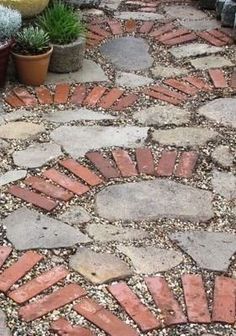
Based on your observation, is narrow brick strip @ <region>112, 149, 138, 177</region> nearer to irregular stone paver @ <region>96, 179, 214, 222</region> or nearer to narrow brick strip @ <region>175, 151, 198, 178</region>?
irregular stone paver @ <region>96, 179, 214, 222</region>

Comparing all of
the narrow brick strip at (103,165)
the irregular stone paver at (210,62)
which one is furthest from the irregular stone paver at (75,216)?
the irregular stone paver at (210,62)

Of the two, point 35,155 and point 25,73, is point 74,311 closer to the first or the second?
point 35,155

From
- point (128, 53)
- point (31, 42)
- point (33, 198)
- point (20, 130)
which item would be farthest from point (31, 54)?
point (33, 198)

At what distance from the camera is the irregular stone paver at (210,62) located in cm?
429

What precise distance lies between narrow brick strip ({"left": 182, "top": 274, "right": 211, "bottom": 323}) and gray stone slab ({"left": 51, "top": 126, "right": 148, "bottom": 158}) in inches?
39.0

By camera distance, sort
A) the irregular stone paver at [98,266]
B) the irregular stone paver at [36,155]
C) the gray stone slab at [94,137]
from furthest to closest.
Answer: the gray stone slab at [94,137]
the irregular stone paver at [36,155]
the irregular stone paver at [98,266]

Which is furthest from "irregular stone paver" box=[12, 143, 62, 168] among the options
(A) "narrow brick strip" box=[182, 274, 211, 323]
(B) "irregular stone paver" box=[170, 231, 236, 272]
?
(A) "narrow brick strip" box=[182, 274, 211, 323]

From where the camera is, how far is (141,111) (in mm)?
3752

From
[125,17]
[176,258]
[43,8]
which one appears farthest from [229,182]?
[125,17]

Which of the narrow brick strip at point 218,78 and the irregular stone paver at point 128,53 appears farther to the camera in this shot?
the irregular stone paver at point 128,53

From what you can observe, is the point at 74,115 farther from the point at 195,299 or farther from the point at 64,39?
the point at 195,299

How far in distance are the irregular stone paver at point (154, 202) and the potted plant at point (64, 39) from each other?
1.29 meters

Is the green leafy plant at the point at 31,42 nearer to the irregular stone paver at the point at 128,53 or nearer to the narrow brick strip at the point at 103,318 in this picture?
the irregular stone paver at the point at 128,53

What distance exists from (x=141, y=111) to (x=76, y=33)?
0.73m
